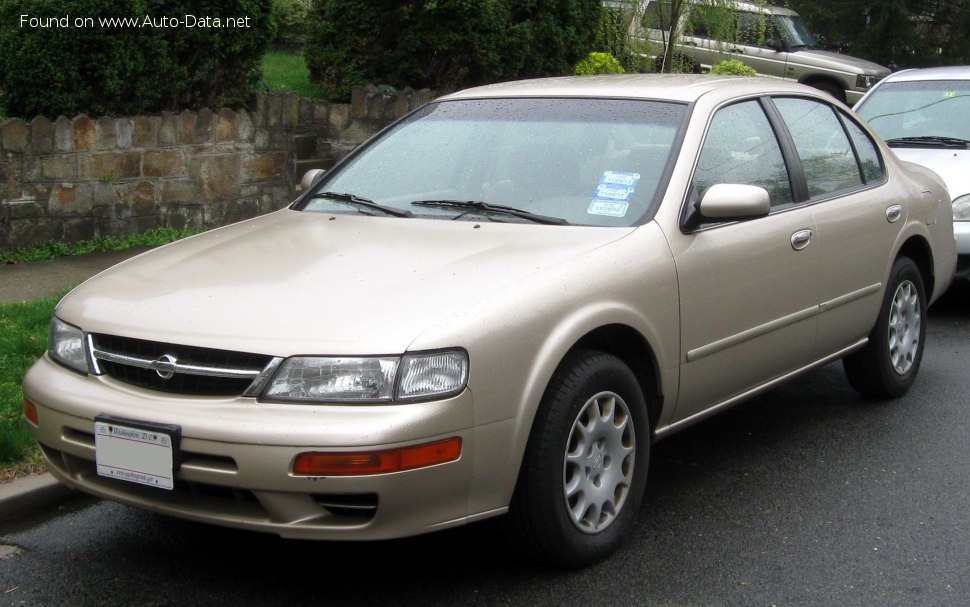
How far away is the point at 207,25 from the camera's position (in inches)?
332

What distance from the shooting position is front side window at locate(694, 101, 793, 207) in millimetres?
4484

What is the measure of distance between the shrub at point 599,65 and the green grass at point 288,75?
2.76 meters

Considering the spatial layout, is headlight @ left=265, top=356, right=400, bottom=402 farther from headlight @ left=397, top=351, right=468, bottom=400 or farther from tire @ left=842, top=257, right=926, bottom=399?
tire @ left=842, top=257, right=926, bottom=399

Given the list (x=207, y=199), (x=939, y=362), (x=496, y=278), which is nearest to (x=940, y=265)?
(x=939, y=362)

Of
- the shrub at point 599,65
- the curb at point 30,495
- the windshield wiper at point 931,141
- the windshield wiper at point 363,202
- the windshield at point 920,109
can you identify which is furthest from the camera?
the shrub at point 599,65

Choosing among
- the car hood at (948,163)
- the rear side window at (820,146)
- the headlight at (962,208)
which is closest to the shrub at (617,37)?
the car hood at (948,163)

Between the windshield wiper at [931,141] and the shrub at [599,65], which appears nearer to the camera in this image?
the windshield wiper at [931,141]

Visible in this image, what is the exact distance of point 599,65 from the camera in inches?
463

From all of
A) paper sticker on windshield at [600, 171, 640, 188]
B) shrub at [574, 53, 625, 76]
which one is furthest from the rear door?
shrub at [574, 53, 625, 76]

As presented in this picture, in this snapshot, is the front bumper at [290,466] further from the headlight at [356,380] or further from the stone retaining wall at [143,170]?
the stone retaining wall at [143,170]

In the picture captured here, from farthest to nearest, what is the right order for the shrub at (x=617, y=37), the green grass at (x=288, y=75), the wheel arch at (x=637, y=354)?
1. the shrub at (x=617, y=37)
2. the green grass at (x=288, y=75)
3. the wheel arch at (x=637, y=354)

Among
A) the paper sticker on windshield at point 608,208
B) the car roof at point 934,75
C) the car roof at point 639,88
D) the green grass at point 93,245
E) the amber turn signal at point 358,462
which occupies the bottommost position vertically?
the green grass at point 93,245

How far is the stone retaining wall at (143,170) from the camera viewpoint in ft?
25.2

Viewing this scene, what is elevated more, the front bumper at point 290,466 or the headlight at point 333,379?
the headlight at point 333,379
